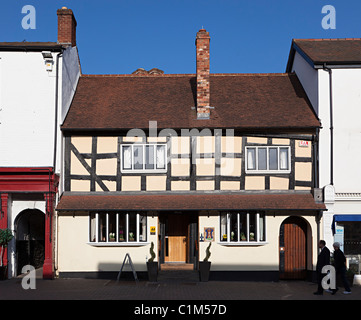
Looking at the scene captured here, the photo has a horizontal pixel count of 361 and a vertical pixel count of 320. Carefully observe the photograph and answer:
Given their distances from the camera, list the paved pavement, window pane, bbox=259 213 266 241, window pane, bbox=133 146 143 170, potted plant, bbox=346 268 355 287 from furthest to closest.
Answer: window pane, bbox=133 146 143 170 < window pane, bbox=259 213 266 241 < potted plant, bbox=346 268 355 287 < the paved pavement

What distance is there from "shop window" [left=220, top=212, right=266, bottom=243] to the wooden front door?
1603 mm

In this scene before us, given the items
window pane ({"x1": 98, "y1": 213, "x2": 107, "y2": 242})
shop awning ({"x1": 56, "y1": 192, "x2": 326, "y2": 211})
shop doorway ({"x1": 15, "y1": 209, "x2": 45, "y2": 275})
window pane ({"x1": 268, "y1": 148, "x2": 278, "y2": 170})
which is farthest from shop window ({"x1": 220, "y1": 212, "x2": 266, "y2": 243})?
shop doorway ({"x1": 15, "y1": 209, "x2": 45, "y2": 275})

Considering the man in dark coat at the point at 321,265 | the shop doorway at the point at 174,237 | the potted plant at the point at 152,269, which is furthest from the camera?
the shop doorway at the point at 174,237

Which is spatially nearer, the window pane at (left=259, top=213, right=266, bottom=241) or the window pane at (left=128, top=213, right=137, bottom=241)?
the window pane at (left=259, top=213, right=266, bottom=241)

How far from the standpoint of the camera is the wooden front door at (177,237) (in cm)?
1927

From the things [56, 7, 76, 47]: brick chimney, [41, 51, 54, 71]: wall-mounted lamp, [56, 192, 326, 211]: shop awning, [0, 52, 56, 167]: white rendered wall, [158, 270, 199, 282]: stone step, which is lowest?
[158, 270, 199, 282]: stone step

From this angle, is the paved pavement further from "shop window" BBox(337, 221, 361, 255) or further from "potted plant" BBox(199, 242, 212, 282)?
"shop window" BBox(337, 221, 361, 255)

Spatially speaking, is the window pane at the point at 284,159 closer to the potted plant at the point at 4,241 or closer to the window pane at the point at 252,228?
the window pane at the point at 252,228

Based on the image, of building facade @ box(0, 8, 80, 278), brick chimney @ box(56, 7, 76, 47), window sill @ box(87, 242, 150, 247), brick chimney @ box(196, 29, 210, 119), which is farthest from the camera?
brick chimney @ box(56, 7, 76, 47)

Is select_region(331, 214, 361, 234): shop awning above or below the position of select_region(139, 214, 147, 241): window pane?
above

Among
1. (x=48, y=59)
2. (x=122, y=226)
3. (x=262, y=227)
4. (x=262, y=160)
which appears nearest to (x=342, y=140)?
(x=262, y=160)

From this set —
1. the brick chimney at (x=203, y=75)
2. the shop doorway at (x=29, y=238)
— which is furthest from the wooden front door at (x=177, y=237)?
the shop doorway at (x=29, y=238)

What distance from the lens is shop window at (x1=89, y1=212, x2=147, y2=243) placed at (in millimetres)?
18406
